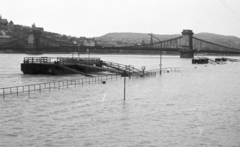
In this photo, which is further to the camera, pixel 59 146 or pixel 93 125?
pixel 93 125

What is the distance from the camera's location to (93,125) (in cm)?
2873

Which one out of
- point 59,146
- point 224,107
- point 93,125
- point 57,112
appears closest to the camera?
point 59,146

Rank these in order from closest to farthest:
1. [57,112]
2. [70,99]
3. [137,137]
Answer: [137,137] < [57,112] < [70,99]

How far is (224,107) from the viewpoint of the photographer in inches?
1508

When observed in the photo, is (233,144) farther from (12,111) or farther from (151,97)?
(151,97)

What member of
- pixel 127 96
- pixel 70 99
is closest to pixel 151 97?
pixel 127 96

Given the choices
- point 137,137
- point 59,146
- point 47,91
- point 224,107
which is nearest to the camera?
point 59,146

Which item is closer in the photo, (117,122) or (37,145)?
(37,145)

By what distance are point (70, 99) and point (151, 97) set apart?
373 inches

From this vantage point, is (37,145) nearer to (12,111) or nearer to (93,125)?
(93,125)

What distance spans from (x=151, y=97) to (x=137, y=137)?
20175 mm

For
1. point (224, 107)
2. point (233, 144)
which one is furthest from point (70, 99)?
point (233, 144)

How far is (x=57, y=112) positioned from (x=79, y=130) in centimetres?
708

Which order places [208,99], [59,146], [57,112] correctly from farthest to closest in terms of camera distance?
[208,99] → [57,112] → [59,146]
